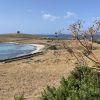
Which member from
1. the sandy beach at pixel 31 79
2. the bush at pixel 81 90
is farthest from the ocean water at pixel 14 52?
the bush at pixel 81 90

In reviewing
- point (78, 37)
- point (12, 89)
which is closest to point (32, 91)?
point (12, 89)

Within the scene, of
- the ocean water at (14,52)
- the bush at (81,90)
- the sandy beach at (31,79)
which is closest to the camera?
the bush at (81,90)

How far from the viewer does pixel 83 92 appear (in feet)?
35.7

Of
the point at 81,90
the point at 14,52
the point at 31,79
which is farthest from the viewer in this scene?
the point at 14,52

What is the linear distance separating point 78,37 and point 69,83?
3956 millimetres

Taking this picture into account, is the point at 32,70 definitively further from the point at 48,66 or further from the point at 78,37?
the point at 78,37

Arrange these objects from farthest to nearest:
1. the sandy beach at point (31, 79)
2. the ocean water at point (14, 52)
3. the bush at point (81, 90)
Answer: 1. the ocean water at point (14, 52)
2. the sandy beach at point (31, 79)
3. the bush at point (81, 90)

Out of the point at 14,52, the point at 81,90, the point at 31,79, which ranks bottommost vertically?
the point at 14,52

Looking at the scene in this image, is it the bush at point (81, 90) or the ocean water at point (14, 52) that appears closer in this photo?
the bush at point (81, 90)

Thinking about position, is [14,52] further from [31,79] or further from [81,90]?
[81,90]

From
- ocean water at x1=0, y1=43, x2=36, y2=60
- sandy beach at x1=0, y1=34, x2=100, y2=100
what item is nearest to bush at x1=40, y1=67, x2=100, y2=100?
sandy beach at x1=0, y1=34, x2=100, y2=100

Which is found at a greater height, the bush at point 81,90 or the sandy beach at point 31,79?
the bush at point 81,90

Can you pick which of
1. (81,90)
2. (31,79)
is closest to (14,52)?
(31,79)

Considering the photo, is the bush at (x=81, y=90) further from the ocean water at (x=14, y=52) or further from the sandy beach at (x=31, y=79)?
the ocean water at (x=14, y=52)
